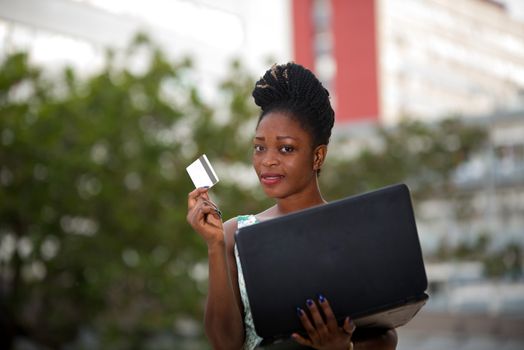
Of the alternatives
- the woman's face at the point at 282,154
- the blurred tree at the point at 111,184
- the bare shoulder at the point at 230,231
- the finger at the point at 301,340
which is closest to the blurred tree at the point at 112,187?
the blurred tree at the point at 111,184

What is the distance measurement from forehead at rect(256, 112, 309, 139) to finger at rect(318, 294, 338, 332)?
547 mm

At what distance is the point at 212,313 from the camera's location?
2457 millimetres

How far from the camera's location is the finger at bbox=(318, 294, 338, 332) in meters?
2.19

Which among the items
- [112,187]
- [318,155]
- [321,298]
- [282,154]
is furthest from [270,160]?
[112,187]

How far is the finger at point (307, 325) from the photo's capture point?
2205 mm

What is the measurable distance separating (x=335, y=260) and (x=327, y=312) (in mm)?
131

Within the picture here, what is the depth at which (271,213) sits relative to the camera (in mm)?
2746

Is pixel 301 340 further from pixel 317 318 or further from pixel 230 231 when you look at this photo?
pixel 230 231

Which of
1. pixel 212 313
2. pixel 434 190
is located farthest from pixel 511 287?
pixel 212 313

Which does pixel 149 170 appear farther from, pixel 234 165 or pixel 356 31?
pixel 356 31

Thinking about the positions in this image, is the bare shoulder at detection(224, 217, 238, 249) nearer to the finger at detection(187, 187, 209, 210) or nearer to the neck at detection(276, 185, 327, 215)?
the neck at detection(276, 185, 327, 215)

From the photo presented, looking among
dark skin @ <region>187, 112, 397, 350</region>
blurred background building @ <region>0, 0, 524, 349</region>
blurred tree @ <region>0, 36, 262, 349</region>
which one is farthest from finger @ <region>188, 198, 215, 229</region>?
blurred tree @ <region>0, 36, 262, 349</region>

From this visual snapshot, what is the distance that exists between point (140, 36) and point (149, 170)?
9.10 feet

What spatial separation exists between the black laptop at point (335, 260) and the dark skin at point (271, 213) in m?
0.12
